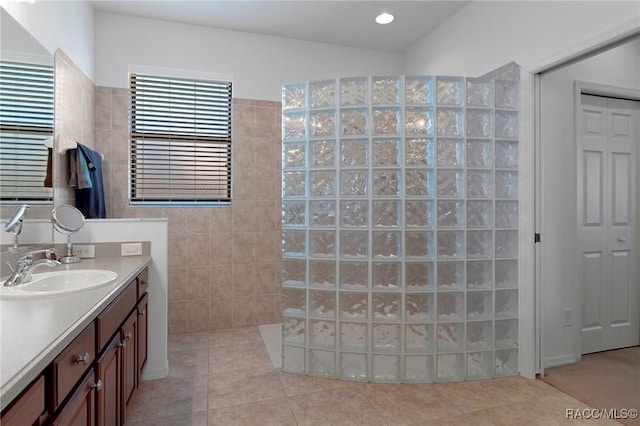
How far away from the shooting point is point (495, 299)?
7.65ft

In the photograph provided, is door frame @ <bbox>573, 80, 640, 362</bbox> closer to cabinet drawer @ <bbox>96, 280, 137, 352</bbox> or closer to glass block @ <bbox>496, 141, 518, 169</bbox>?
glass block @ <bbox>496, 141, 518, 169</bbox>

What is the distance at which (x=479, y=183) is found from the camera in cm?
231

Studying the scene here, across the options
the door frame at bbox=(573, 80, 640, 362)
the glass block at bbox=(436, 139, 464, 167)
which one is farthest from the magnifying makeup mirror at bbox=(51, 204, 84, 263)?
the door frame at bbox=(573, 80, 640, 362)

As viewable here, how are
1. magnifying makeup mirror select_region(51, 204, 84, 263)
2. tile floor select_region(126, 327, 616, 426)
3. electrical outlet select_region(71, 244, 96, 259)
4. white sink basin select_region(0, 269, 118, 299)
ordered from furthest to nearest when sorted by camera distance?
electrical outlet select_region(71, 244, 96, 259) < magnifying makeup mirror select_region(51, 204, 84, 263) < tile floor select_region(126, 327, 616, 426) < white sink basin select_region(0, 269, 118, 299)

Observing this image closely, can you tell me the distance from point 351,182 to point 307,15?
1.74 m

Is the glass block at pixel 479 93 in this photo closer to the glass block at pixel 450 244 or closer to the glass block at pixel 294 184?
the glass block at pixel 450 244

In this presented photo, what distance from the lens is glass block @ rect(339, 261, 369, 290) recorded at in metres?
2.26

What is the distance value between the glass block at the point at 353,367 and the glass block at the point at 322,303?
30 centimetres

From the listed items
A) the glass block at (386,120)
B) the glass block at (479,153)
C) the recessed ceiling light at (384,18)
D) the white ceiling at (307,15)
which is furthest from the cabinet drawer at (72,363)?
the recessed ceiling light at (384,18)

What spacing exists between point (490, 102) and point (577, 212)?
Answer: 1136 mm

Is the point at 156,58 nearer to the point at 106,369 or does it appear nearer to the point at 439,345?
the point at 106,369

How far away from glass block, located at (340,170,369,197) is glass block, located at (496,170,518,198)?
3.15 ft

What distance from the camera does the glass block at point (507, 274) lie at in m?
2.35

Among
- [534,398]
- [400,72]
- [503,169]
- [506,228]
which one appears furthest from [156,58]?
[534,398]
